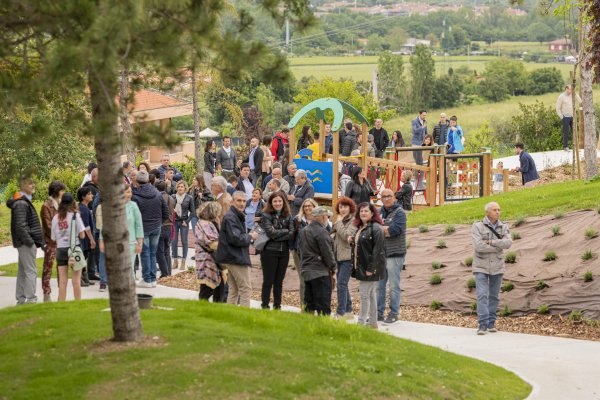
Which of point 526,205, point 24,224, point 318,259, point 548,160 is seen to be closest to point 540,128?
point 548,160

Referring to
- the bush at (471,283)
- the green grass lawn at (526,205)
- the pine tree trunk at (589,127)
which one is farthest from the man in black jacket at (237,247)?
the pine tree trunk at (589,127)

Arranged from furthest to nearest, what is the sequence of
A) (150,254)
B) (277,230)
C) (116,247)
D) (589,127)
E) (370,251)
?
(589,127) < (150,254) < (277,230) < (370,251) < (116,247)

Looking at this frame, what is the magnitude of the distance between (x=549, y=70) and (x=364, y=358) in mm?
97139

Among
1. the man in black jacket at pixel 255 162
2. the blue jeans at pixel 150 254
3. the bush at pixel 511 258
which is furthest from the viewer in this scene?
the man in black jacket at pixel 255 162

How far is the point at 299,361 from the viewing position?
1075 cm

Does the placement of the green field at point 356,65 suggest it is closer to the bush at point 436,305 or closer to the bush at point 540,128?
the bush at point 540,128

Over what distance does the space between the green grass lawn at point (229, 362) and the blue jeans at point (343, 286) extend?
277 centimetres

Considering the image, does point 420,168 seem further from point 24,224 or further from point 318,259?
point 24,224

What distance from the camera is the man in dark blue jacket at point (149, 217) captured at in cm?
1898

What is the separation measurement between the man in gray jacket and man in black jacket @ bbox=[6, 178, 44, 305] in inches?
246

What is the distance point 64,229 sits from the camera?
632 inches

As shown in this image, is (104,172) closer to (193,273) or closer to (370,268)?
(370,268)

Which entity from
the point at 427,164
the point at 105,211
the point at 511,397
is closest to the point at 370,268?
the point at 511,397

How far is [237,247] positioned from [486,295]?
362cm
